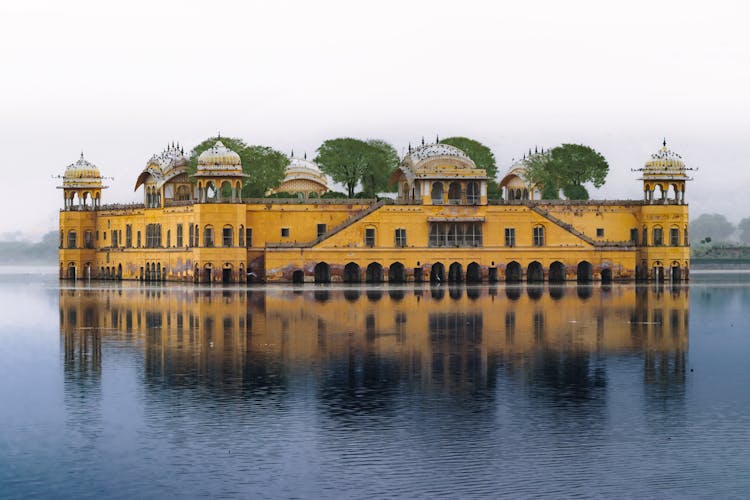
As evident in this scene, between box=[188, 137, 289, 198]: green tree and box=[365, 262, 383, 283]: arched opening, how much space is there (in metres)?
13.2

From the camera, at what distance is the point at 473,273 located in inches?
3519

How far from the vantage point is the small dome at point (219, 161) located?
280 ft

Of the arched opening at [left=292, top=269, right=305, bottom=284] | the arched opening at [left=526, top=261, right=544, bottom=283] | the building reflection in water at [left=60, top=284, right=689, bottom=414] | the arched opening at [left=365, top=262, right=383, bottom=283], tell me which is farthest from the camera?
the arched opening at [left=526, top=261, right=544, bottom=283]

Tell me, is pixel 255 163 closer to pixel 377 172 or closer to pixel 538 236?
pixel 377 172

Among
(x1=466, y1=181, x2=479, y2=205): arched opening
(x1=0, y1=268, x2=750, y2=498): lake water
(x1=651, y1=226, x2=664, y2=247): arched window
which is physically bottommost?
(x1=0, y1=268, x2=750, y2=498): lake water

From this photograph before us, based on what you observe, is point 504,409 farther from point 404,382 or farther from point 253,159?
point 253,159

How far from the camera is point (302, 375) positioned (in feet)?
100.0

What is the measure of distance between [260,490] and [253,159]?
8019 cm

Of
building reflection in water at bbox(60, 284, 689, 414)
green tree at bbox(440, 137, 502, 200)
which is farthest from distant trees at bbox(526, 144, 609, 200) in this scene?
building reflection in water at bbox(60, 284, 689, 414)

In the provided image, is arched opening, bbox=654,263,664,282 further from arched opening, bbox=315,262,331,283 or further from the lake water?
the lake water

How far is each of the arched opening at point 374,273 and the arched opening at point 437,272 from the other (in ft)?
11.8

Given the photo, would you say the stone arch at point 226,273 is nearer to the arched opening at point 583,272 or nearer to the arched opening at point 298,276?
the arched opening at point 298,276

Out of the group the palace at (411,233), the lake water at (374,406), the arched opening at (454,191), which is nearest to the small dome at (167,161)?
the palace at (411,233)

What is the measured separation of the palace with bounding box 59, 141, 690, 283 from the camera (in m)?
84.2
